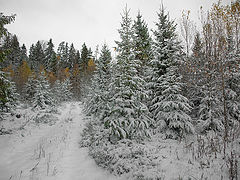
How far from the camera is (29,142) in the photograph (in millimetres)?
9570

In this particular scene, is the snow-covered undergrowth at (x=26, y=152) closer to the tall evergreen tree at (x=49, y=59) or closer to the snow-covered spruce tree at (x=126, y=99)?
the snow-covered spruce tree at (x=126, y=99)

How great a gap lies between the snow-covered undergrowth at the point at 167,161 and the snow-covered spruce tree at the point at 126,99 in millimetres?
813

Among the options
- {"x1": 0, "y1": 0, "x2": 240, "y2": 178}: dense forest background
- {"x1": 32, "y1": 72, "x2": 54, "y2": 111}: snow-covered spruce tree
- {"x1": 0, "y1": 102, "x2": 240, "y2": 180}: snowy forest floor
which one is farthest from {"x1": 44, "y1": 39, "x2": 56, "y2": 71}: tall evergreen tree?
{"x1": 0, "y1": 102, "x2": 240, "y2": 180}: snowy forest floor

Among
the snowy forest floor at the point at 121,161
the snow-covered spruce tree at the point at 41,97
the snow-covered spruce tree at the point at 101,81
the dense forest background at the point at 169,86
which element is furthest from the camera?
the snow-covered spruce tree at the point at 41,97

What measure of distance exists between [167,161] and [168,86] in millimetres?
4904

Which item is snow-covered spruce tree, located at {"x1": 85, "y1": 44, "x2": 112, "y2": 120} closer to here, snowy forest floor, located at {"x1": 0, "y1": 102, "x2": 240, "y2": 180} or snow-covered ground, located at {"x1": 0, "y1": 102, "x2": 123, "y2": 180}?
snow-covered ground, located at {"x1": 0, "y1": 102, "x2": 123, "y2": 180}

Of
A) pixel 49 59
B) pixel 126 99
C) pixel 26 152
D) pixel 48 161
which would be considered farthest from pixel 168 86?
pixel 49 59

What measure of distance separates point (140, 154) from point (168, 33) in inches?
366

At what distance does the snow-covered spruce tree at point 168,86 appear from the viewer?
855cm

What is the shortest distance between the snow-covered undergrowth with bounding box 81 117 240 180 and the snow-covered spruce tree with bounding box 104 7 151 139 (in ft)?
2.67

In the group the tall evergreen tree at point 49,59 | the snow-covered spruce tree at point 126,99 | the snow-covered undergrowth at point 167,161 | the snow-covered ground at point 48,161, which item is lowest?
the snow-covered ground at point 48,161

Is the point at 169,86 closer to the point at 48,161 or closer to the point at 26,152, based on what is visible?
the point at 48,161

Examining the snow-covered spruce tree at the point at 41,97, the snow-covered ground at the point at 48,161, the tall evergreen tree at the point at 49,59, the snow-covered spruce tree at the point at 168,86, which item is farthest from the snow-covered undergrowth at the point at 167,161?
the tall evergreen tree at the point at 49,59

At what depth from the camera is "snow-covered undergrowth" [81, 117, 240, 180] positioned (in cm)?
456
